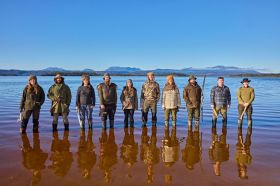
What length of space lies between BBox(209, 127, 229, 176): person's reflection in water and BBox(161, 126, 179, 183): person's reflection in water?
2.80 feet

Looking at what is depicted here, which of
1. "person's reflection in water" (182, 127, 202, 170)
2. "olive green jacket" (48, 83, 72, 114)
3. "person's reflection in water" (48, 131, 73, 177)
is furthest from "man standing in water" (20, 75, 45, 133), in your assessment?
"person's reflection in water" (182, 127, 202, 170)

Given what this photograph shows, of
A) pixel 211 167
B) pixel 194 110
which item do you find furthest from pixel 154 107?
pixel 211 167

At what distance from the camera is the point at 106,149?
327 inches

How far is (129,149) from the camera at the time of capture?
8.35 meters

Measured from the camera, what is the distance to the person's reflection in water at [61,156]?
6548 millimetres

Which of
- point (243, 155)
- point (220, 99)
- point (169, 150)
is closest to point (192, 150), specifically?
point (169, 150)

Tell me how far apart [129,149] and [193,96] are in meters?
3.61

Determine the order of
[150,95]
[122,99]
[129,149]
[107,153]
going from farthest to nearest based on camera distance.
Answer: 1. [150,95]
2. [122,99]
3. [129,149]
4. [107,153]

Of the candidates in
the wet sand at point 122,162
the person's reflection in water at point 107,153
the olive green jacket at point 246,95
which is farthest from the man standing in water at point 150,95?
the olive green jacket at point 246,95

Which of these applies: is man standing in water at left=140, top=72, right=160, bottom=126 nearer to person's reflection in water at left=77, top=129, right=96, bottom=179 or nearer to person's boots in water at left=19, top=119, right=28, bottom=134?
person's reflection in water at left=77, top=129, right=96, bottom=179

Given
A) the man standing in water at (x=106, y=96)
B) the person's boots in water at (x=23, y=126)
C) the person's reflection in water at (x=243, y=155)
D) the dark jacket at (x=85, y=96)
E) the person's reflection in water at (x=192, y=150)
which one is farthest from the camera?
the man standing in water at (x=106, y=96)

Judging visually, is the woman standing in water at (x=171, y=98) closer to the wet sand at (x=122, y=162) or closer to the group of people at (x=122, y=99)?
the group of people at (x=122, y=99)

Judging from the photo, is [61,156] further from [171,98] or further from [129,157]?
[171,98]

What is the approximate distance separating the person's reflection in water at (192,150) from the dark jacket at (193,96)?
3.56ft
